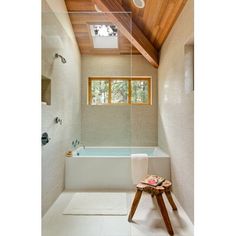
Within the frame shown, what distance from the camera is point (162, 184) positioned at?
2.29 m

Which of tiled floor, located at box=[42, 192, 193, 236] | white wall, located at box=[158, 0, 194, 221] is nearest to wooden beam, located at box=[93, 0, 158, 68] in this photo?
white wall, located at box=[158, 0, 194, 221]

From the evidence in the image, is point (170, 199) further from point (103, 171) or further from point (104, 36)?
point (104, 36)

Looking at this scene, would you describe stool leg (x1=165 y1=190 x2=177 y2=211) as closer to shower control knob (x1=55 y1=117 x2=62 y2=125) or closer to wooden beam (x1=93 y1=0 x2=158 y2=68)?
shower control knob (x1=55 y1=117 x2=62 y2=125)

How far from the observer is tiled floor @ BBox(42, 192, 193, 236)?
197cm

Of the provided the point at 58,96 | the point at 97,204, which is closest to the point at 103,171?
the point at 97,204

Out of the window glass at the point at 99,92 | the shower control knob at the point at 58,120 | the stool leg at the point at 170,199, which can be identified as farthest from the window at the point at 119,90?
the stool leg at the point at 170,199

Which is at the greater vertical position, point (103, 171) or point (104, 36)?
point (104, 36)

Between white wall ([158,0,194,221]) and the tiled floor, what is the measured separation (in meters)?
0.19

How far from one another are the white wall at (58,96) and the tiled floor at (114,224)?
0.19 m

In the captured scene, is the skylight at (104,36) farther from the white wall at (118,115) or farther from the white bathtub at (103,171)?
the white bathtub at (103,171)

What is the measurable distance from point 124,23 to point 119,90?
1313 millimetres

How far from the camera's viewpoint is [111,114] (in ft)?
13.6

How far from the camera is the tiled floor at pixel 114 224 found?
6.48 feet

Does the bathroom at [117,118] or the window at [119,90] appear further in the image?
the window at [119,90]
